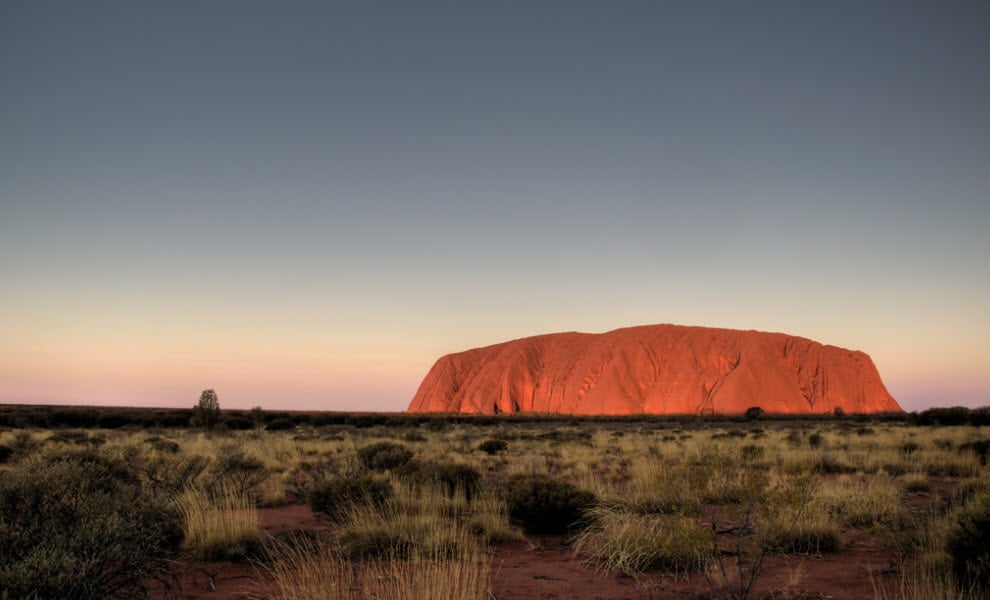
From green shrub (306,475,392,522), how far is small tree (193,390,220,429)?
23.5 metres

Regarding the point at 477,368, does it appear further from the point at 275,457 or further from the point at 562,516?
the point at 562,516

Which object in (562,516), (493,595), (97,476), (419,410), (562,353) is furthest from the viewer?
(419,410)

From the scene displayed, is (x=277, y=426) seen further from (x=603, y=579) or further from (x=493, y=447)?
(x=603, y=579)

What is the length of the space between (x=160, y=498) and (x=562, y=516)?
5150 mm

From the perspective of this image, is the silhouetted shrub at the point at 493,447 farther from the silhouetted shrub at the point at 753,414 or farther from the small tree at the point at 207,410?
the silhouetted shrub at the point at 753,414

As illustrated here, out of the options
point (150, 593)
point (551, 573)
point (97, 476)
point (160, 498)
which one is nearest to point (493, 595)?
point (551, 573)

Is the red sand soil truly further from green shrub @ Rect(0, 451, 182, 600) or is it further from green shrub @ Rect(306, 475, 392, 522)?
green shrub @ Rect(306, 475, 392, 522)

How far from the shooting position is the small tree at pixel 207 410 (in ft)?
98.1

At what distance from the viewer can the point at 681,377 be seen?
63438mm

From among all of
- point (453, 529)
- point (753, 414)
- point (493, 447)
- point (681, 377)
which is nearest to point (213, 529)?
point (453, 529)

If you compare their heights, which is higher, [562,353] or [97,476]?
[562,353]

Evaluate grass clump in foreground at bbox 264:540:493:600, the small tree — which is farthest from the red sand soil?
the small tree

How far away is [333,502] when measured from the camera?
8648 millimetres

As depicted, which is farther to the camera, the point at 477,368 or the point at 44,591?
the point at 477,368
